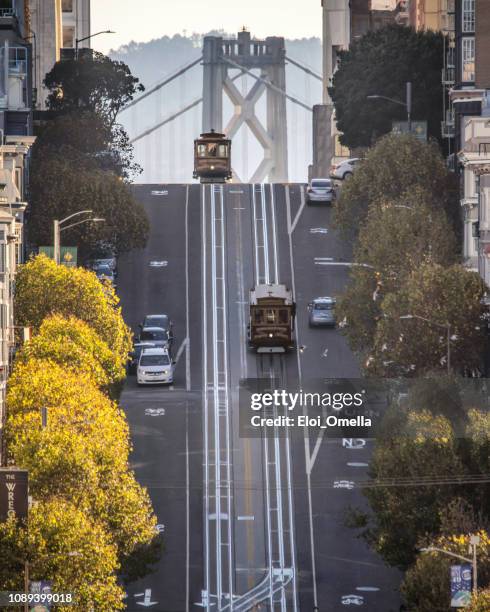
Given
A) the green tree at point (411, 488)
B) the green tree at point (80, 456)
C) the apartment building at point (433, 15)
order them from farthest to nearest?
the apartment building at point (433, 15) < the green tree at point (411, 488) < the green tree at point (80, 456)

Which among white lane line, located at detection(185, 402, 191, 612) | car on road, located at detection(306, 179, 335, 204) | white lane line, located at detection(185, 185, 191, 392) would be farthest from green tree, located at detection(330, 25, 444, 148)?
white lane line, located at detection(185, 402, 191, 612)

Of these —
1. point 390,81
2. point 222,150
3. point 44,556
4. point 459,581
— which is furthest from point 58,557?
point 390,81

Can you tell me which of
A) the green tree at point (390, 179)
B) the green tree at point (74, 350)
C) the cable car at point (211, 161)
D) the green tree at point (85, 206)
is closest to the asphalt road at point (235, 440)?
the green tree at point (85, 206)

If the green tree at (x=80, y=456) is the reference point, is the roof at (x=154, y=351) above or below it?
above

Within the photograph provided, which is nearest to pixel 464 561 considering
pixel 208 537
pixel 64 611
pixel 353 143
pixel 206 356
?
pixel 64 611

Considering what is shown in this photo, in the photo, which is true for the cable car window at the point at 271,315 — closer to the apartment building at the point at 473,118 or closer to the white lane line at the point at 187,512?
the white lane line at the point at 187,512
